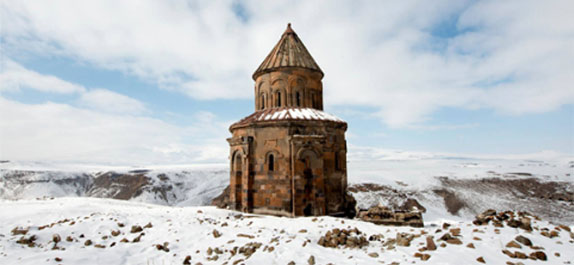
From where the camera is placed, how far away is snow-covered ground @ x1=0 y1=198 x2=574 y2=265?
656 cm

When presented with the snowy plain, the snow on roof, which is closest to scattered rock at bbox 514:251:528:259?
the snowy plain

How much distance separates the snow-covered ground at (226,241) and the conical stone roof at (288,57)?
7.54m

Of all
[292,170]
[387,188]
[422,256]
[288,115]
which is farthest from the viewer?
[387,188]

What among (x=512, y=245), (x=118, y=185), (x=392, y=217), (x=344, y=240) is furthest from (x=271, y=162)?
(x=118, y=185)

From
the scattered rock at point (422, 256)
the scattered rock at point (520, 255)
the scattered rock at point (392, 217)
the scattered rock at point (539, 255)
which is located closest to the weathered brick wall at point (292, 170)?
the scattered rock at point (392, 217)

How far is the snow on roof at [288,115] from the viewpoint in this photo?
13.5 meters

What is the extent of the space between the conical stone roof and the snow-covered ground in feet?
24.7

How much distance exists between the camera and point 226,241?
876cm

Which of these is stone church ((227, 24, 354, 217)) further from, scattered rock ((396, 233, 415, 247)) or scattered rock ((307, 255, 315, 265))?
scattered rock ((307, 255, 315, 265))

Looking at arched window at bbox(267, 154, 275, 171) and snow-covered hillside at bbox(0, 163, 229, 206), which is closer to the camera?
arched window at bbox(267, 154, 275, 171)

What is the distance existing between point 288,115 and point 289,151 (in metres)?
1.62

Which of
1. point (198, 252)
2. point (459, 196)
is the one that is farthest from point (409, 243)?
point (459, 196)

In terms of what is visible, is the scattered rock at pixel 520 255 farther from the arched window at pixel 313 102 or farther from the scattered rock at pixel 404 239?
the arched window at pixel 313 102

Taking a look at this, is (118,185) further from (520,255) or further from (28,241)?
(520,255)
